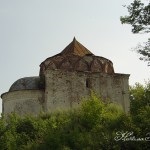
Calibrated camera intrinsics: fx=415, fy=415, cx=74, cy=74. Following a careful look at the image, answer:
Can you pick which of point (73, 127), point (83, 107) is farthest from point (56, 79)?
point (73, 127)

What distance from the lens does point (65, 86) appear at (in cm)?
2758

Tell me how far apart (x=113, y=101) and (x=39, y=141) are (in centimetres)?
1078

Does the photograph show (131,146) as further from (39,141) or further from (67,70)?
(67,70)

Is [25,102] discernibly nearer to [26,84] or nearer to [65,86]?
[26,84]

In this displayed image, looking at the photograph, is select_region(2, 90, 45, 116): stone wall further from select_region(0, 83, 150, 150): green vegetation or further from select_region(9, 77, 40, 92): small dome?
select_region(0, 83, 150, 150): green vegetation

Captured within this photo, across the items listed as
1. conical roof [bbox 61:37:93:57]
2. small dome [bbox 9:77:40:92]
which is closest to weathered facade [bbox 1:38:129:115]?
small dome [bbox 9:77:40:92]

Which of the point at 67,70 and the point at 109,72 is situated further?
the point at 109,72

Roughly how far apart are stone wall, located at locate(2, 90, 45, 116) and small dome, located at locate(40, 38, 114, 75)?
2.46m

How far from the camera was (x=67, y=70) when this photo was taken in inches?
1105

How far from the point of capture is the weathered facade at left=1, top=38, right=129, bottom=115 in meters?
27.0

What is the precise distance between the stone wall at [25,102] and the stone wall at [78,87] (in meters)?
0.54

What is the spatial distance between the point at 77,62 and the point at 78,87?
2491mm

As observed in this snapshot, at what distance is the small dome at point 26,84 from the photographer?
2780cm

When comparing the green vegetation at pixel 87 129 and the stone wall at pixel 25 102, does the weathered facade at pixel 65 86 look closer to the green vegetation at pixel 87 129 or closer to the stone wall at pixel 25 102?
the stone wall at pixel 25 102
